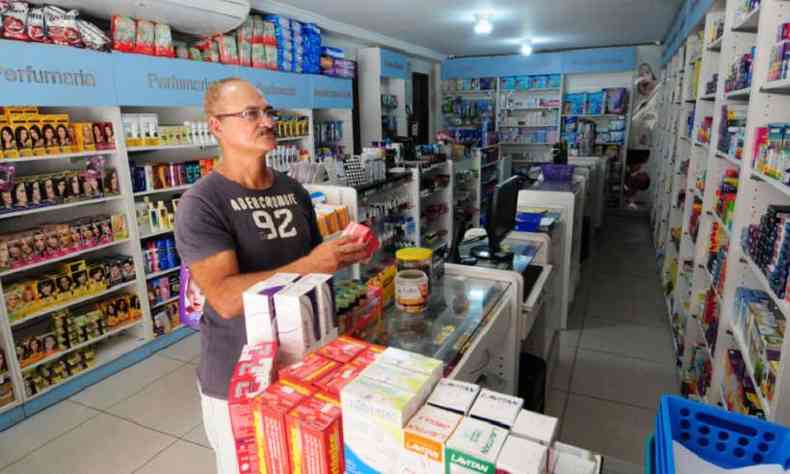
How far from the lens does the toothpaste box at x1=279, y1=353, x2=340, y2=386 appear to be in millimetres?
1010

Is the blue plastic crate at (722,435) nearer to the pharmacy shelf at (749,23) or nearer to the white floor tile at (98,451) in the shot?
the pharmacy shelf at (749,23)

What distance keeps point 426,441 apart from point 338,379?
0.25m

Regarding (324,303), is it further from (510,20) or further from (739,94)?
(510,20)

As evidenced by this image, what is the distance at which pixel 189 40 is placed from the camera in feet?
16.1

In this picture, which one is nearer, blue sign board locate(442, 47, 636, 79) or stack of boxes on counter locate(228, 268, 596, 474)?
stack of boxes on counter locate(228, 268, 596, 474)

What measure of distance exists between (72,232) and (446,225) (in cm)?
425

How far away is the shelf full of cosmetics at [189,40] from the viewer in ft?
10.8

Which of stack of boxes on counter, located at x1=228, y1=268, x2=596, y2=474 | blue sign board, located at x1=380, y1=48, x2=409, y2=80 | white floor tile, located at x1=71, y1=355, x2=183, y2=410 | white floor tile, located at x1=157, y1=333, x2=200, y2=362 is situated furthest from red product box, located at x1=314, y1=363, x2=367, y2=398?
blue sign board, located at x1=380, y1=48, x2=409, y2=80

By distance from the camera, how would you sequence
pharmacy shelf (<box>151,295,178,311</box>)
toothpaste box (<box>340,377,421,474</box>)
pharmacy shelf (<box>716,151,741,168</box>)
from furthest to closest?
pharmacy shelf (<box>151,295,178,311</box>) < pharmacy shelf (<box>716,151,741,168</box>) < toothpaste box (<box>340,377,421,474</box>)

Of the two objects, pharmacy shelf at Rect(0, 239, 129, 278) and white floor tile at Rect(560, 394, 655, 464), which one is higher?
pharmacy shelf at Rect(0, 239, 129, 278)

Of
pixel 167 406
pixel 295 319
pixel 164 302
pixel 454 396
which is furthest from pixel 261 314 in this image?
pixel 164 302

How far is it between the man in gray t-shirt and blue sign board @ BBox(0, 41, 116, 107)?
2315 mm

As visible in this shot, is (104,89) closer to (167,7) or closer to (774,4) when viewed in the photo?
(167,7)

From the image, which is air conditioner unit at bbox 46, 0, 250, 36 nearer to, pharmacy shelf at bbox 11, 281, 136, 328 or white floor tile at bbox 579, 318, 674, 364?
pharmacy shelf at bbox 11, 281, 136, 328
